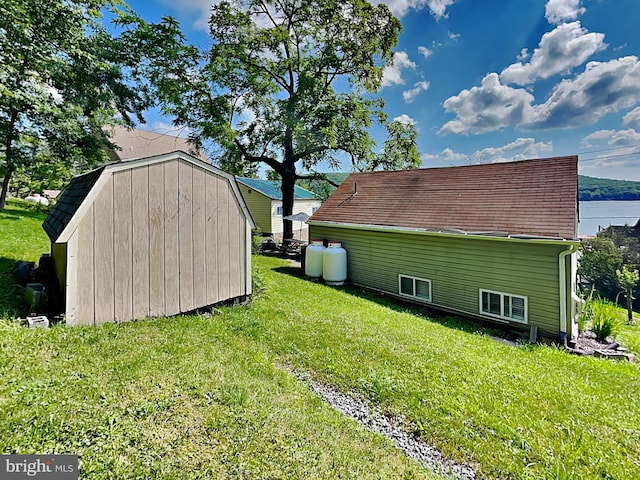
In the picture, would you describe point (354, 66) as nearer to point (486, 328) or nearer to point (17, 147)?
point (486, 328)

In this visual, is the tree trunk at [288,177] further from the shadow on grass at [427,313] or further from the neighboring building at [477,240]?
the shadow on grass at [427,313]

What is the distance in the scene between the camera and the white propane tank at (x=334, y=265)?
10992 millimetres

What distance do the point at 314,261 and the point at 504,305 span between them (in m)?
6.21

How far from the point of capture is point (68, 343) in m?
3.54

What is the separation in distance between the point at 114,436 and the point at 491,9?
16851 millimetres

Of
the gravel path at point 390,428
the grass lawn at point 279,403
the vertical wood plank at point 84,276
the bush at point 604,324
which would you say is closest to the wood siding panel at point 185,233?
the grass lawn at point 279,403

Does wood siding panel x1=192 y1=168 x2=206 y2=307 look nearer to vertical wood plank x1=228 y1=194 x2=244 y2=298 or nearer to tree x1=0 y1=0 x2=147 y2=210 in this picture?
vertical wood plank x1=228 y1=194 x2=244 y2=298

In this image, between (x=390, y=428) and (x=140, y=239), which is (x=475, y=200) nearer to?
(x=390, y=428)

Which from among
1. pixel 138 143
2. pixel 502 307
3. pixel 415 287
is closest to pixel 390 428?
pixel 502 307

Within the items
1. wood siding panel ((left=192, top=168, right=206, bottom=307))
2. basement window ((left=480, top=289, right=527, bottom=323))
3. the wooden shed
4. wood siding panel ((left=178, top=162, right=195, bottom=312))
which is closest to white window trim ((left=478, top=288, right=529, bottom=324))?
basement window ((left=480, top=289, right=527, bottom=323))

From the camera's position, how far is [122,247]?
14.3 feet

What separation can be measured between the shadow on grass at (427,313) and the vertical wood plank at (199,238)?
5.44 meters

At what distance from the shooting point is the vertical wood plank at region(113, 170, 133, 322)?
4.29 meters

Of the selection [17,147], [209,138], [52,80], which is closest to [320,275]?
[209,138]
